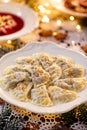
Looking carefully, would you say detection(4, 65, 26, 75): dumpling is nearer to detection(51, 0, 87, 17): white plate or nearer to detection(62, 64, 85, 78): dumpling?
detection(62, 64, 85, 78): dumpling

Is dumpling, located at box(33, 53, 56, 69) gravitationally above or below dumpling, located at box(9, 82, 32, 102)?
above

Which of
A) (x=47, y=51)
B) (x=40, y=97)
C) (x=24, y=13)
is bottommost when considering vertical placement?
(x=40, y=97)

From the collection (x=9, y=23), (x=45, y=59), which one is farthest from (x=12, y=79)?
(x=9, y=23)

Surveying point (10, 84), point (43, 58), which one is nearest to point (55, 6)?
point (43, 58)

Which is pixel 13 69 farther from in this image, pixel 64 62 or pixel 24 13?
pixel 24 13

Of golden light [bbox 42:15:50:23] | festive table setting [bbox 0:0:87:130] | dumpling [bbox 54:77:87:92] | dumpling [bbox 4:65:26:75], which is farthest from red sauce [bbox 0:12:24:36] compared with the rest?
dumpling [bbox 54:77:87:92]

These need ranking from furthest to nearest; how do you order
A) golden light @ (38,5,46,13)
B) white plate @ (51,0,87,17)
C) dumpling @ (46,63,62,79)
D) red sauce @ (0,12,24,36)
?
1. golden light @ (38,5,46,13)
2. white plate @ (51,0,87,17)
3. red sauce @ (0,12,24,36)
4. dumpling @ (46,63,62,79)

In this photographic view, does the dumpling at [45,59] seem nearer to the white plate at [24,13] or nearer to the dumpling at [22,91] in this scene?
the dumpling at [22,91]

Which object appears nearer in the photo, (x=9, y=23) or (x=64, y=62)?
(x=64, y=62)
